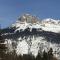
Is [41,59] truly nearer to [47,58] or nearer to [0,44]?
[47,58]

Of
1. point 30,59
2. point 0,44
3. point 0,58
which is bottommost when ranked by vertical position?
point 30,59

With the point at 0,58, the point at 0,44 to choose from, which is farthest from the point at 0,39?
the point at 0,58

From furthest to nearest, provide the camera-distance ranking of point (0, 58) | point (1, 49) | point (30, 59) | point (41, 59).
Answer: point (30, 59) → point (41, 59) → point (0, 58) → point (1, 49)

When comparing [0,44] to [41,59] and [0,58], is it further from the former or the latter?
[41,59]

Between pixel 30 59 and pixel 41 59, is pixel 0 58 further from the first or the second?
pixel 30 59

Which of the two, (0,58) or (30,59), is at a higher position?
(0,58)

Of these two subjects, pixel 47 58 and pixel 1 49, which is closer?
pixel 1 49

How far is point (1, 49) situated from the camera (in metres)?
39.7

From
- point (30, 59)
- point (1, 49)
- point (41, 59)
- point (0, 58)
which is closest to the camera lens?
point (1, 49)

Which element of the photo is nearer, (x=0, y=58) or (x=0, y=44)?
(x=0, y=44)

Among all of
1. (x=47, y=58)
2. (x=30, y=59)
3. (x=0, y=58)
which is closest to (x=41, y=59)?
(x=47, y=58)

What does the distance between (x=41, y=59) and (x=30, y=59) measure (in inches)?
512

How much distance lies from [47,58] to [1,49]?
84.2 m

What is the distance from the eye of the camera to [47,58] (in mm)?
123062
